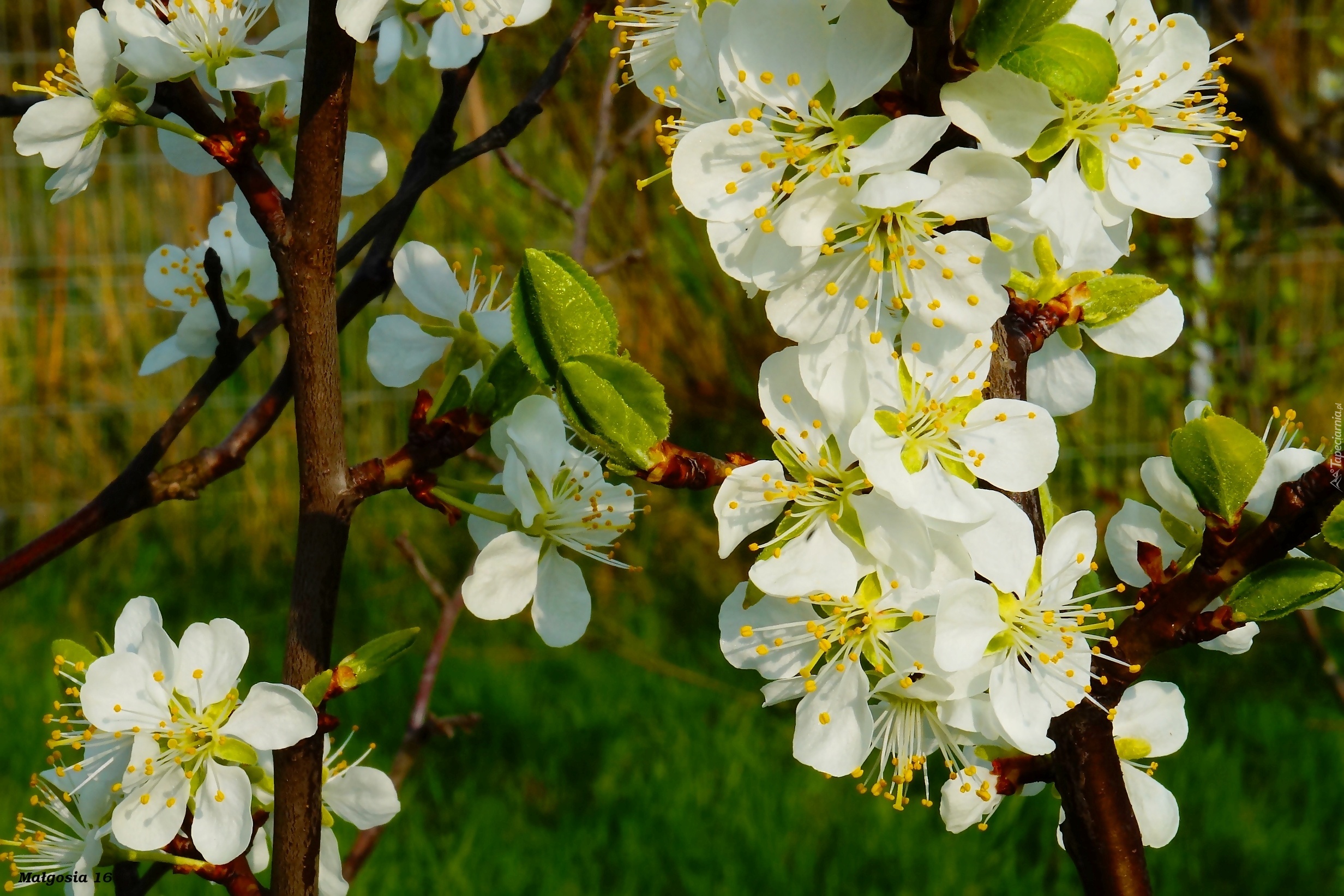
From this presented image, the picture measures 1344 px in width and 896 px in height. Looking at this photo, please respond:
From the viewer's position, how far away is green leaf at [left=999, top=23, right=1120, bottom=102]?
49 centimetres

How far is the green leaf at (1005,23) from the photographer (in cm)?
47

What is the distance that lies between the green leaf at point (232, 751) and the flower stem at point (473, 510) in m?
0.16

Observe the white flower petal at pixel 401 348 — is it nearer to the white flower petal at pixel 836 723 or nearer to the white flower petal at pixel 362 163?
the white flower petal at pixel 362 163

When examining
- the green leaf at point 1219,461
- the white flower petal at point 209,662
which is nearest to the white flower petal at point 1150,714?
the green leaf at point 1219,461

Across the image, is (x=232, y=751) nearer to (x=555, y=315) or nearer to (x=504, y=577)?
(x=504, y=577)

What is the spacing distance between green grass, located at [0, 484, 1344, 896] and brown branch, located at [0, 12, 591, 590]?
4.11 ft

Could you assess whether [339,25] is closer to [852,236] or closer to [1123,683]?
[852,236]

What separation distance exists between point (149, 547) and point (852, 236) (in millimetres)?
3299

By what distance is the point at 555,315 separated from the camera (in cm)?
53

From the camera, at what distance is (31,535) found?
3543 millimetres

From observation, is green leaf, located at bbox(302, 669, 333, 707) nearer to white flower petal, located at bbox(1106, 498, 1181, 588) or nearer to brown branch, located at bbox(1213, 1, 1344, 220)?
white flower petal, located at bbox(1106, 498, 1181, 588)

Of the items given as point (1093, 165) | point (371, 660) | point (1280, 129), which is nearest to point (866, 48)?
point (1093, 165)

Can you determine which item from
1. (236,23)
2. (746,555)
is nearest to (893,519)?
(236,23)

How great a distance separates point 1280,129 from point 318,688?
140cm
